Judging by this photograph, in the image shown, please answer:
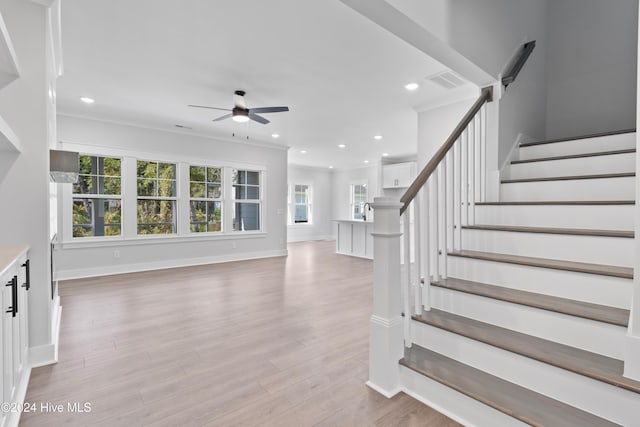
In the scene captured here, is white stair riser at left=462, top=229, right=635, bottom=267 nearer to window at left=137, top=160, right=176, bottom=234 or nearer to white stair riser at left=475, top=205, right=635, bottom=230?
white stair riser at left=475, top=205, right=635, bottom=230

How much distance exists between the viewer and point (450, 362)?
1.82 metres

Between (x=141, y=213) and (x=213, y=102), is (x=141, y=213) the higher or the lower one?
the lower one

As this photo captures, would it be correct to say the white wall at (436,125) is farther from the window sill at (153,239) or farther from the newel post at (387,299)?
the window sill at (153,239)

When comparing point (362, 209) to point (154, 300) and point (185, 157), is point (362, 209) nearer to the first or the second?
point (185, 157)

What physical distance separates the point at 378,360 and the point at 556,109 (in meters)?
3.44

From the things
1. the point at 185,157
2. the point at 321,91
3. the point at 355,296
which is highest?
the point at 321,91

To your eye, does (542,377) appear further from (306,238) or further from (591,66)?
(306,238)

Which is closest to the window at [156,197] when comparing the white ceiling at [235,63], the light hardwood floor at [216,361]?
the white ceiling at [235,63]

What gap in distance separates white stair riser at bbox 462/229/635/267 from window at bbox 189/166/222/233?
549 cm

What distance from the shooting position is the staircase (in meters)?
1.40

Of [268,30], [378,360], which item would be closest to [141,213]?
[268,30]

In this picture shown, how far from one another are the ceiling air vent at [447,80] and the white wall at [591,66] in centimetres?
96

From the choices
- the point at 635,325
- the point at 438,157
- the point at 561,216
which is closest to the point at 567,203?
the point at 561,216

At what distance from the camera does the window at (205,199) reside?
6410 millimetres
